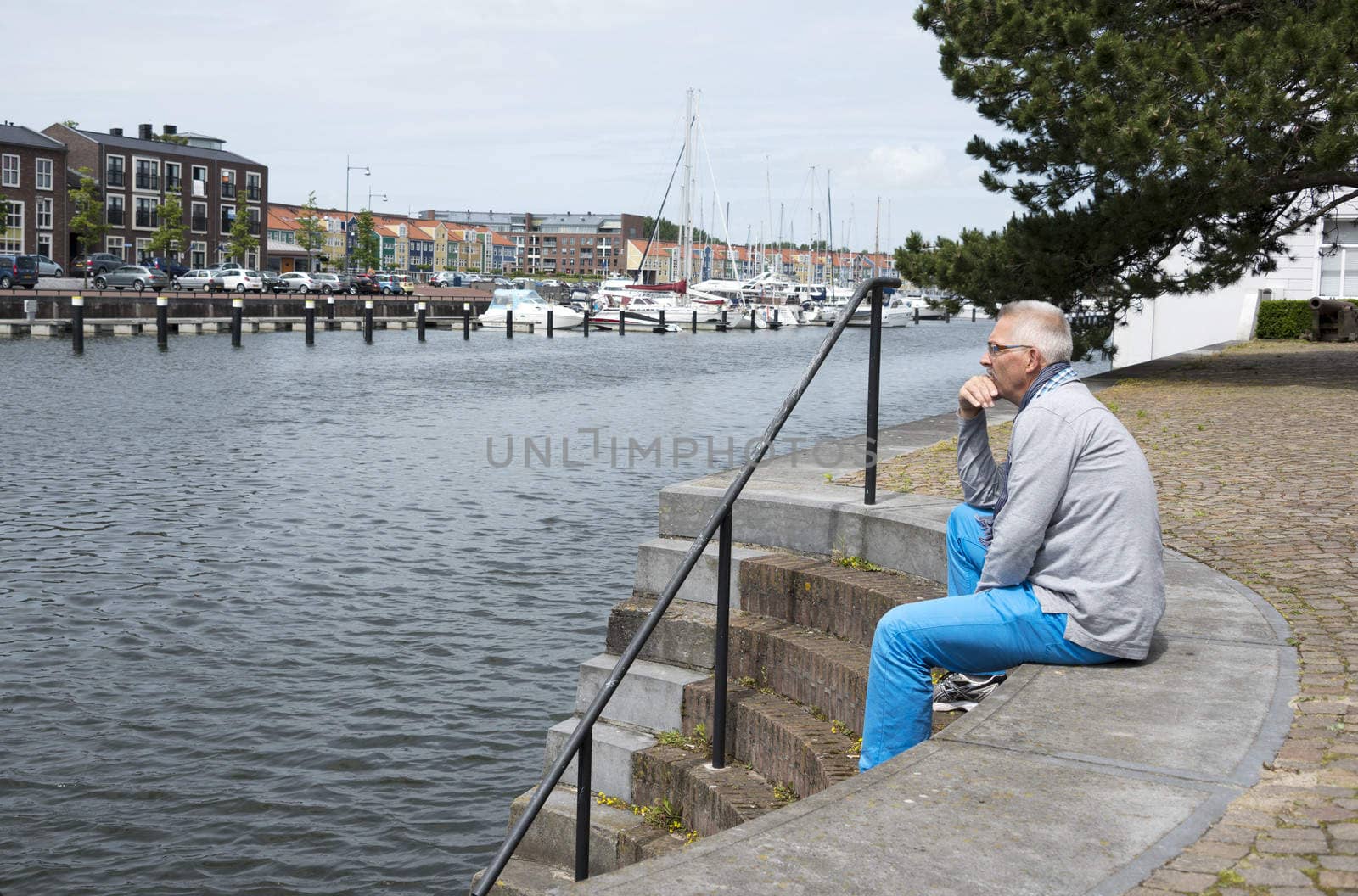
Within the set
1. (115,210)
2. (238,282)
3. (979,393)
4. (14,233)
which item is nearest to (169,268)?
(238,282)

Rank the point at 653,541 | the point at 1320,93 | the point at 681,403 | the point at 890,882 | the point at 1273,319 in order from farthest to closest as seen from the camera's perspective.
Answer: the point at 681,403 < the point at 1273,319 < the point at 1320,93 < the point at 653,541 < the point at 890,882

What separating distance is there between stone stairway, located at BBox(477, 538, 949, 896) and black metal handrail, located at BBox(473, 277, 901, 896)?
216mm

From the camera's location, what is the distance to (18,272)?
57719 mm

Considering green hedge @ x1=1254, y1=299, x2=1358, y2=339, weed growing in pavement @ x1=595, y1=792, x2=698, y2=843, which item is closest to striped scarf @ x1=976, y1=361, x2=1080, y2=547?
weed growing in pavement @ x1=595, y1=792, x2=698, y2=843

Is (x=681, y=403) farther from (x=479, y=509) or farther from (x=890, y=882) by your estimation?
(x=890, y=882)

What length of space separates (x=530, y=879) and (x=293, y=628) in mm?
4965

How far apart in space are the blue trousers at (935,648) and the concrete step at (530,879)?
2073 millimetres

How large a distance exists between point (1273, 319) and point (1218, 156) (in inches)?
578

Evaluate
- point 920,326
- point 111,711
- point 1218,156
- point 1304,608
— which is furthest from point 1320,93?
point 920,326

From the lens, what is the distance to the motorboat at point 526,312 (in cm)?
6397

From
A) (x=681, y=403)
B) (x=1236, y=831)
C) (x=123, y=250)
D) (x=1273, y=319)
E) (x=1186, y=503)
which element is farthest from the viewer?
(x=123, y=250)

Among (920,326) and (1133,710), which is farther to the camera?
(920,326)

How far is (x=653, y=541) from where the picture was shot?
6992 millimetres

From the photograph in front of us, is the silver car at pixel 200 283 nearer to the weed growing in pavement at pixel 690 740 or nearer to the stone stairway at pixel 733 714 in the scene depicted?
the stone stairway at pixel 733 714
